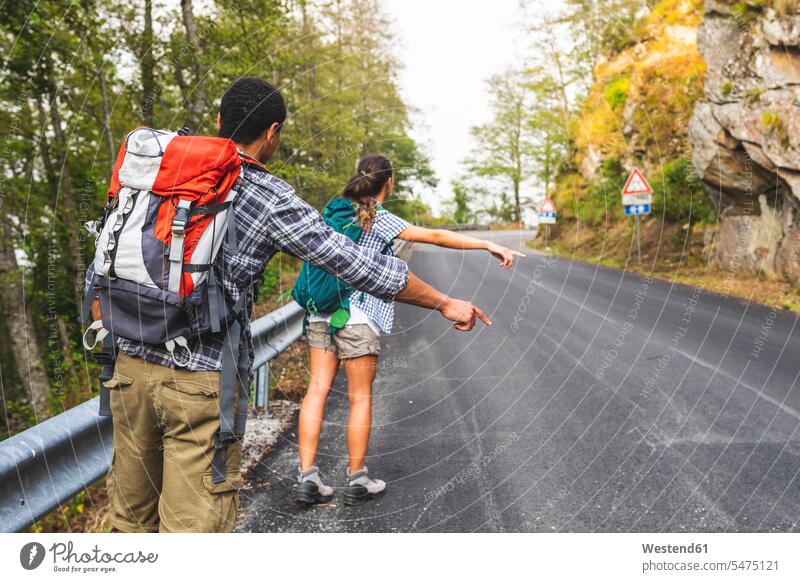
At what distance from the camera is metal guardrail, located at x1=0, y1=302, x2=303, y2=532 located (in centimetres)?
209

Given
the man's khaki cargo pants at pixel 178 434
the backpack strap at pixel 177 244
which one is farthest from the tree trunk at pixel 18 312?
the backpack strap at pixel 177 244

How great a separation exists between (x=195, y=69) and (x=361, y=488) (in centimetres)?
704

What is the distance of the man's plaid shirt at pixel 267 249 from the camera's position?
1.95 m

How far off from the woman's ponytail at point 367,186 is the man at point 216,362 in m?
1.17

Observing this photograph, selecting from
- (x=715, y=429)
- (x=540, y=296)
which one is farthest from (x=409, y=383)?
(x=540, y=296)

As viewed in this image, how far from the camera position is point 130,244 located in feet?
5.93

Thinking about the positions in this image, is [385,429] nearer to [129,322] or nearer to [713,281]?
[129,322]

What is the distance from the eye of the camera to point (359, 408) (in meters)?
3.48

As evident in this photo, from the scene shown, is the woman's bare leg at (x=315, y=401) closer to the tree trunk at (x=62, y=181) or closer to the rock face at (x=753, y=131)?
the tree trunk at (x=62, y=181)

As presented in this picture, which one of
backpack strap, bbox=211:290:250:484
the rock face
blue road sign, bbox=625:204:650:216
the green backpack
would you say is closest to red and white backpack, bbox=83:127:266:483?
backpack strap, bbox=211:290:250:484

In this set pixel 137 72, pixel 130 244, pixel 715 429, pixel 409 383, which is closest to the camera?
pixel 130 244

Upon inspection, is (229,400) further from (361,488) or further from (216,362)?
(361,488)
